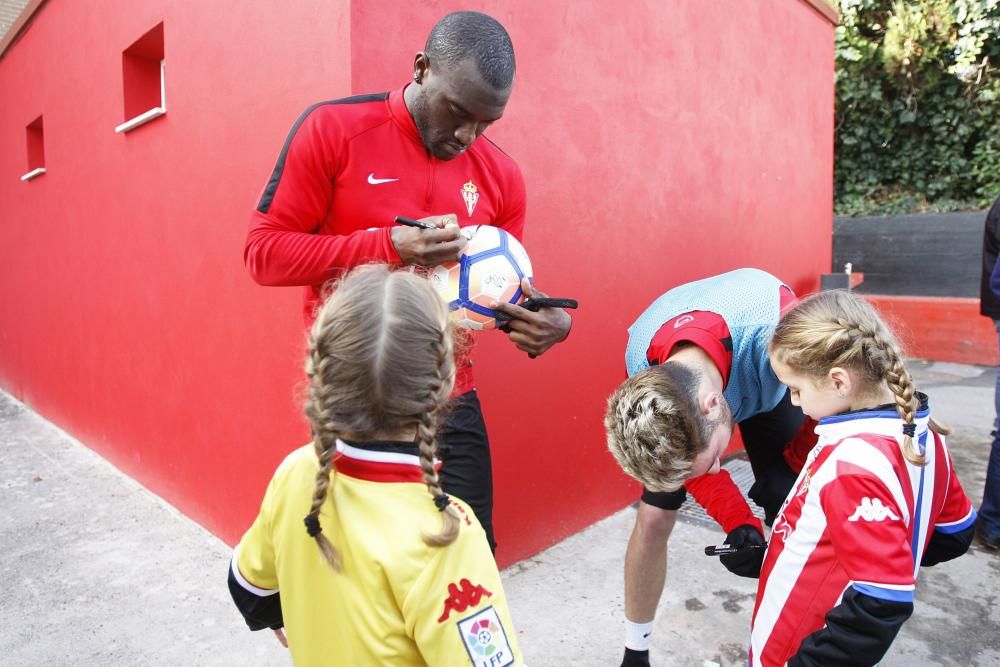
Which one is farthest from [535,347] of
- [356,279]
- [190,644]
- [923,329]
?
[923,329]

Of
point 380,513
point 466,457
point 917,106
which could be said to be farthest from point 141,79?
point 917,106

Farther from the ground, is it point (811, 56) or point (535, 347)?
point (811, 56)

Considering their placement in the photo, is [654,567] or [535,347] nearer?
[535,347]

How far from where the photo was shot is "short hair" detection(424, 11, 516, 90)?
6.15 ft

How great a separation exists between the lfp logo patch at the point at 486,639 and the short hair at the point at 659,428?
28.6 inches

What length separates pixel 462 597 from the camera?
117cm

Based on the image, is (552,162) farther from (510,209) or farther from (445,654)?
(445,654)

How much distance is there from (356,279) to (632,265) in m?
2.74

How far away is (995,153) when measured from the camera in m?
9.88

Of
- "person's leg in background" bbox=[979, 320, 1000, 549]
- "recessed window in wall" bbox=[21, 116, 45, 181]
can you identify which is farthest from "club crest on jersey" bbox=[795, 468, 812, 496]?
"recessed window in wall" bbox=[21, 116, 45, 181]

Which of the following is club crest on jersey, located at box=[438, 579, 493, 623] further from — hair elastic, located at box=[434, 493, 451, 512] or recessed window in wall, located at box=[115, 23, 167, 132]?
recessed window in wall, located at box=[115, 23, 167, 132]

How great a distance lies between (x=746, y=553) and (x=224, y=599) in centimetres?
208

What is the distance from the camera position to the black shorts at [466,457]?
1968 millimetres

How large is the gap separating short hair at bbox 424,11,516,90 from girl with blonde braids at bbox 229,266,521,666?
808 millimetres
